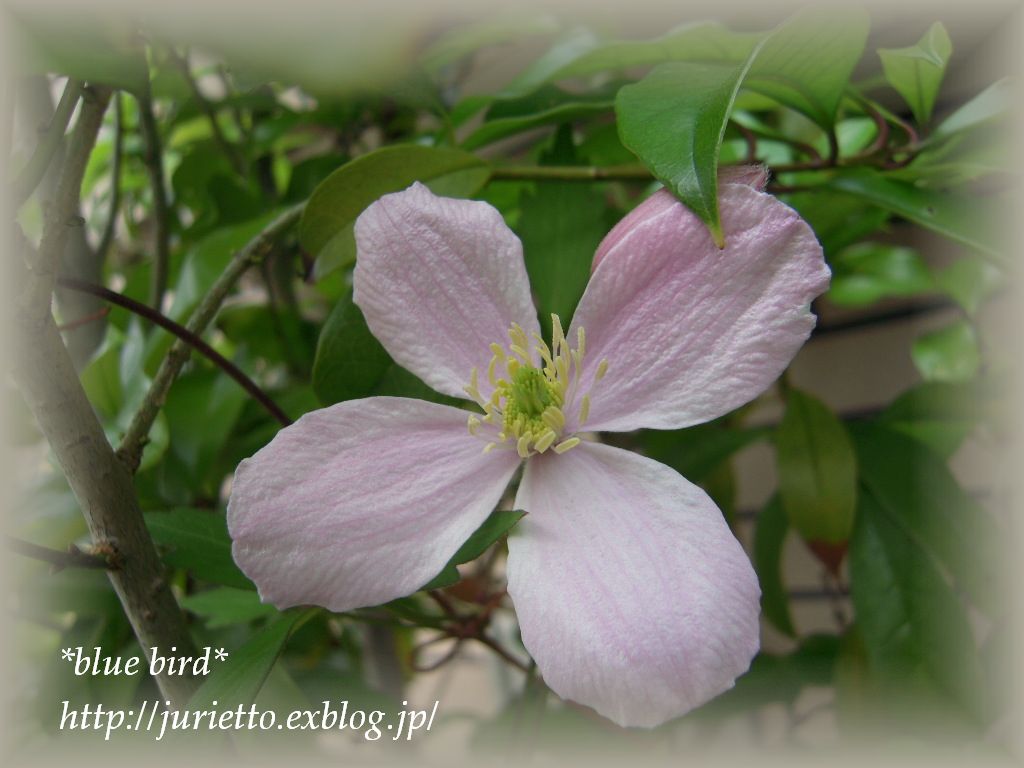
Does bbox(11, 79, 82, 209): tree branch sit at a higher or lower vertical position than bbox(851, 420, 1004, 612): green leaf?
higher

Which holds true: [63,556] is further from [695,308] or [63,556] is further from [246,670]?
[695,308]

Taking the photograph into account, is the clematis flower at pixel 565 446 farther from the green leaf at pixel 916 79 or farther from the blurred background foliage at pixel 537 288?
the green leaf at pixel 916 79

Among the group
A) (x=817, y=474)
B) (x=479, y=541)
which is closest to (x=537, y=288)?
(x=479, y=541)

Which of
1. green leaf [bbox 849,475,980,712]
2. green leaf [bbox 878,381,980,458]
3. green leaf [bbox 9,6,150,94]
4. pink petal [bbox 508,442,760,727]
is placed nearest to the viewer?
pink petal [bbox 508,442,760,727]

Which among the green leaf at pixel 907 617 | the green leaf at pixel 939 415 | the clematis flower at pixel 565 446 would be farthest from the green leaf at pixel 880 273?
the clematis flower at pixel 565 446

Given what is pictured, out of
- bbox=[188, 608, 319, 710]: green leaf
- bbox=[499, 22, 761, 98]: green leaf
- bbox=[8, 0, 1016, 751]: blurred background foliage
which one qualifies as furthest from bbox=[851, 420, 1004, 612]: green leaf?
bbox=[188, 608, 319, 710]: green leaf

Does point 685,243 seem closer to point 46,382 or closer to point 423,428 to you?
point 423,428

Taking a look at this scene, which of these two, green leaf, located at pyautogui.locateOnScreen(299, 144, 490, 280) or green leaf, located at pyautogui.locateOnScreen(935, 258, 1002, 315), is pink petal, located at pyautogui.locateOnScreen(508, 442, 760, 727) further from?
green leaf, located at pyautogui.locateOnScreen(935, 258, 1002, 315)

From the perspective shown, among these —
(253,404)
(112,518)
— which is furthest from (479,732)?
(112,518)
